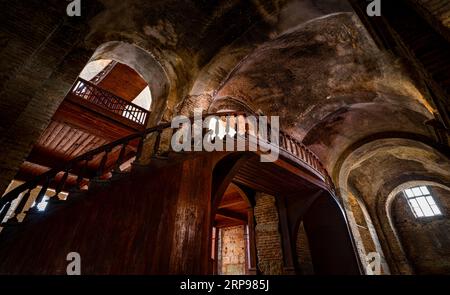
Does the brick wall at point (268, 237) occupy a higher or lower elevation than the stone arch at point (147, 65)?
lower

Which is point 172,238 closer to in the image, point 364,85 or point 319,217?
point 319,217

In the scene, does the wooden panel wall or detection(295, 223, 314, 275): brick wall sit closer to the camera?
the wooden panel wall

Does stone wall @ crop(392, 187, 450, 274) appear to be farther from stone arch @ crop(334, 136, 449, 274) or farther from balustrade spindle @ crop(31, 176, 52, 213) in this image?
balustrade spindle @ crop(31, 176, 52, 213)

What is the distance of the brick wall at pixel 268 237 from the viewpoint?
7.03 meters

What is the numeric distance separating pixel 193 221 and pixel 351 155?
9368mm

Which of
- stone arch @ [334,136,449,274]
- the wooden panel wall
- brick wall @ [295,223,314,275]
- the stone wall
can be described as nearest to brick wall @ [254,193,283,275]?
brick wall @ [295,223,314,275]

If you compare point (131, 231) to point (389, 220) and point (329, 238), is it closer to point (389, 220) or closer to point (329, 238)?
point (329, 238)

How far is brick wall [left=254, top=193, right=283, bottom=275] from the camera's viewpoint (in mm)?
7030

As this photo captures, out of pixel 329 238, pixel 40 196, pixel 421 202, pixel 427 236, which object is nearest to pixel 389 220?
pixel 427 236

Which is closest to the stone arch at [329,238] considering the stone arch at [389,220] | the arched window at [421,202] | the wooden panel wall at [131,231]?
the wooden panel wall at [131,231]

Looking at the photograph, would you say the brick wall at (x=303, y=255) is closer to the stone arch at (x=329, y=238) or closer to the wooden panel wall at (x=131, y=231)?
the stone arch at (x=329, y=238)

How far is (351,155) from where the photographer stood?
34.0 feet

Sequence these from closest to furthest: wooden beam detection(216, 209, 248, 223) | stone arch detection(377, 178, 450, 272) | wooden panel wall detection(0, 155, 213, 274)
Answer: wooden panel wall detection(0, 155, 213, 274) → wooden beam detection(216, 209, 248, 223) → stone arch detection(377, 178, 450, 272)
